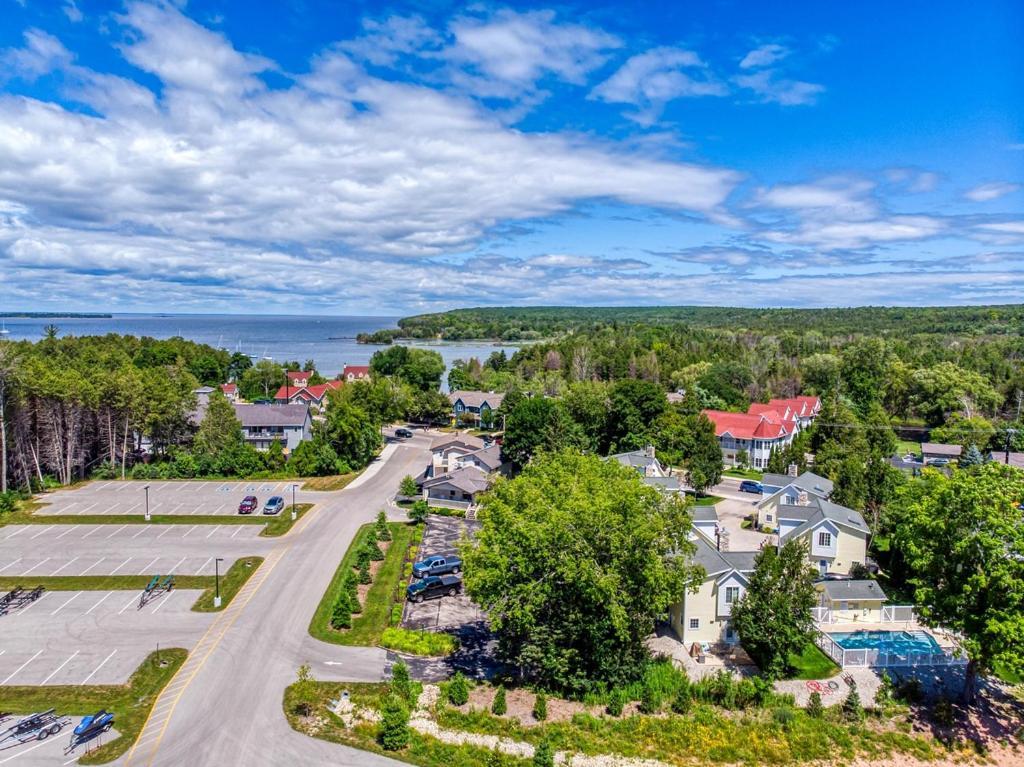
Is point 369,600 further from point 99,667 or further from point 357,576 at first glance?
point 99,667

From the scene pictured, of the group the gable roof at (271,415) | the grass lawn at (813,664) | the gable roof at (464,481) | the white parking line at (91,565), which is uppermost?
the gable roof at (271,415)

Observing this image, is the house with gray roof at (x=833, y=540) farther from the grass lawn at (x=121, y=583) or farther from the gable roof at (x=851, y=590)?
the grass lawn at (x=121, y=583)

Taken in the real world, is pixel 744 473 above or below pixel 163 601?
below

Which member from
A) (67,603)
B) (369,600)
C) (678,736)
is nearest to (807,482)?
(678,736)

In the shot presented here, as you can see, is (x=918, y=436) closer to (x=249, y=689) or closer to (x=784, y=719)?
(x=784, y=719)

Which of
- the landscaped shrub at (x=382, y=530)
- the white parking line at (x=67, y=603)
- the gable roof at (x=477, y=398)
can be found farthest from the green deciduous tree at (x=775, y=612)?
the gable roof at (x=477, y=398)

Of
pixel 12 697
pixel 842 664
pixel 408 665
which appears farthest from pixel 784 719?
pixel 12 697

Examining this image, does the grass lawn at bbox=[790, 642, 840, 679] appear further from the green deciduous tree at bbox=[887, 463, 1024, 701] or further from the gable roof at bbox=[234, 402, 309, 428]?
the gable roof at bbox=[234, 402, 309, 428]
